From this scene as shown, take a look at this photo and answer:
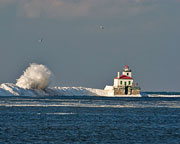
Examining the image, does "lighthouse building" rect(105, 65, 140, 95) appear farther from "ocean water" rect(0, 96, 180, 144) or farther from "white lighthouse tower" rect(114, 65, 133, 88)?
"ocean water" rect(0, 96, 180, 144)

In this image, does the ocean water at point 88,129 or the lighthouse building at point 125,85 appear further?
the lighthouse building at point 125,85

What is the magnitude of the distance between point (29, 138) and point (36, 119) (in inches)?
770

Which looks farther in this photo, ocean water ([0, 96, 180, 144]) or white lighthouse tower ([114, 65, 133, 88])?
white lighthouse tower ([114, 65, 133, 88])

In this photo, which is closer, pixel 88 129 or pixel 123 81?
pixel 88 129

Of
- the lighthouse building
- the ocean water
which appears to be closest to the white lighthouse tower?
the lighthouse building

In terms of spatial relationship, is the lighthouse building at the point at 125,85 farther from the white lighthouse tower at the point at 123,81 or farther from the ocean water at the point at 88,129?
the ocean water at the point at 88,129

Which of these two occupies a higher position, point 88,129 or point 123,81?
point 123,81

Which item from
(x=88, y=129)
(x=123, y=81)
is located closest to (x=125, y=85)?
(x=123, y=81)

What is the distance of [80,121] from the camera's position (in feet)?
216

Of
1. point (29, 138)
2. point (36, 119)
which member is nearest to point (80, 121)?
point (36, 119)

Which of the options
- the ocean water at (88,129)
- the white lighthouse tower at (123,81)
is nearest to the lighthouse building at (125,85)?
the white lighthouse tower at (123,81)

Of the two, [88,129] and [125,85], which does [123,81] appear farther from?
[88,129]

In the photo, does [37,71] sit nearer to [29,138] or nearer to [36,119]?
[36,119]

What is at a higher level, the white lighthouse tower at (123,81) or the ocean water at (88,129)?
the white lighthouse tower at (123,81)
